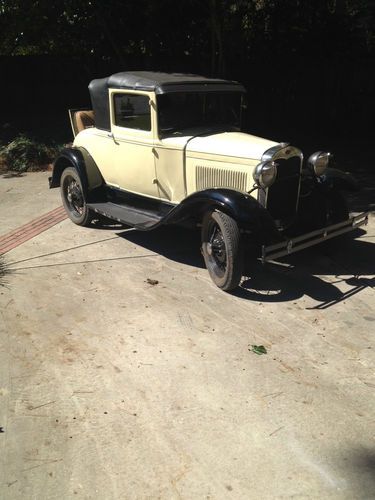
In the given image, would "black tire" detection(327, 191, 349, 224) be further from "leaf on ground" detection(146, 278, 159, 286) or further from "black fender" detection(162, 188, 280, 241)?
"leaf on ground" detection(146, 278, 159, 286)

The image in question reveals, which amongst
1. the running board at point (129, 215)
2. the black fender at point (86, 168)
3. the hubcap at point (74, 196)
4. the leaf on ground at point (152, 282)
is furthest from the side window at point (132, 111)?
the leaf on ground at point (152, 282)

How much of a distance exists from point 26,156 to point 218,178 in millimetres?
7065

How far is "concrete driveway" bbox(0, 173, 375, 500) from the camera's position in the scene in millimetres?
2609

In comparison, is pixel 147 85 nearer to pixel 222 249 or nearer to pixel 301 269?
pixel 222 249

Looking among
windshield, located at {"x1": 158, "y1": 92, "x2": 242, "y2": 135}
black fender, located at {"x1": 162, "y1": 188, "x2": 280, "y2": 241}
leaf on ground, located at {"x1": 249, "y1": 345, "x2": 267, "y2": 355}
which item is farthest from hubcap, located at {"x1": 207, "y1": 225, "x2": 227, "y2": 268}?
windshield, located at {"x1": 158, "y1": 92, "x2": 242, "y2": 135}

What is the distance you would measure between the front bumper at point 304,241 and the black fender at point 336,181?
53 centimetres

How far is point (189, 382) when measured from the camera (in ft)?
11.1

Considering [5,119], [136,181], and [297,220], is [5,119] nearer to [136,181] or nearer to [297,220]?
[136,181]

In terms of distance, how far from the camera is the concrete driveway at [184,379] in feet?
8.56

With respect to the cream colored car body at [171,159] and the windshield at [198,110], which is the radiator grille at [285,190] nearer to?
the cream colored car body at [171,159]

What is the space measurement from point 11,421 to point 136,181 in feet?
10.8

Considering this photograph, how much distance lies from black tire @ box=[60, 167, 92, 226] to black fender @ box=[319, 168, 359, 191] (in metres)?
3.02

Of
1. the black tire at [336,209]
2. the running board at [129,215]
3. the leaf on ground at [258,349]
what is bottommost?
the leaf on ground at [258,349]

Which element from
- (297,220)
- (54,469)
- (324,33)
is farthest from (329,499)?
(324,33)
